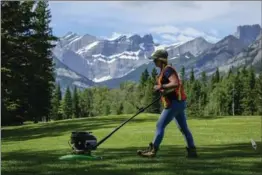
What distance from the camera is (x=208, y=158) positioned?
13.9m

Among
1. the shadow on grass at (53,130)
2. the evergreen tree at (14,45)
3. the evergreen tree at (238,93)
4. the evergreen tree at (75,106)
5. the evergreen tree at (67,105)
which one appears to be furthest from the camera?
the evergreen tree at (75,106)

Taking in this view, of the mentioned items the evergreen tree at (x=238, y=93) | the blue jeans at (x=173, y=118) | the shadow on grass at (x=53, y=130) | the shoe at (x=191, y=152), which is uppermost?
the evergreen tree at (x=238, y=93)

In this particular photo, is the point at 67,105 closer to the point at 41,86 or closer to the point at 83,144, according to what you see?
the point at 41,86

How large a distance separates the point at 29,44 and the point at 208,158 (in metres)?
36.0

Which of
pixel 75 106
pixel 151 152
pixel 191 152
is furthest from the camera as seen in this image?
pixel 75 106

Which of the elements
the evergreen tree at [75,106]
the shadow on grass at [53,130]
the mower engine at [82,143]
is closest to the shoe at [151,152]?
the mower engine at [82,143]

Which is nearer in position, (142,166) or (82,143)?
(142,166)

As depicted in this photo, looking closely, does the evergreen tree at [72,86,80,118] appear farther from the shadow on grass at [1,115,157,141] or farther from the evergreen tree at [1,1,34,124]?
the shadow on grass at [1,115,157,141]

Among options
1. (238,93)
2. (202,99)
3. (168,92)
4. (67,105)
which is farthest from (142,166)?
(67,105)

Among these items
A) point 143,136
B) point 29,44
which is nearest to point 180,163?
point 143,136

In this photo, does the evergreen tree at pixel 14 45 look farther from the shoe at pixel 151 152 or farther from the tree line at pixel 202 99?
the tree line at pixel 202 99

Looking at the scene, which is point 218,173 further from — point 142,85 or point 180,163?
point 142,85

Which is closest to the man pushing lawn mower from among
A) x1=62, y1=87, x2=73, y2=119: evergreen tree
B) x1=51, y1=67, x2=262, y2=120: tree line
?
x1=51, y1=67, x2=262, y2=120: tree line

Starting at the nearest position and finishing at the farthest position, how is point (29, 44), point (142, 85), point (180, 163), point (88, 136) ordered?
point (180, 163), point (88, 136), point (29, 44), point (142, 85)
